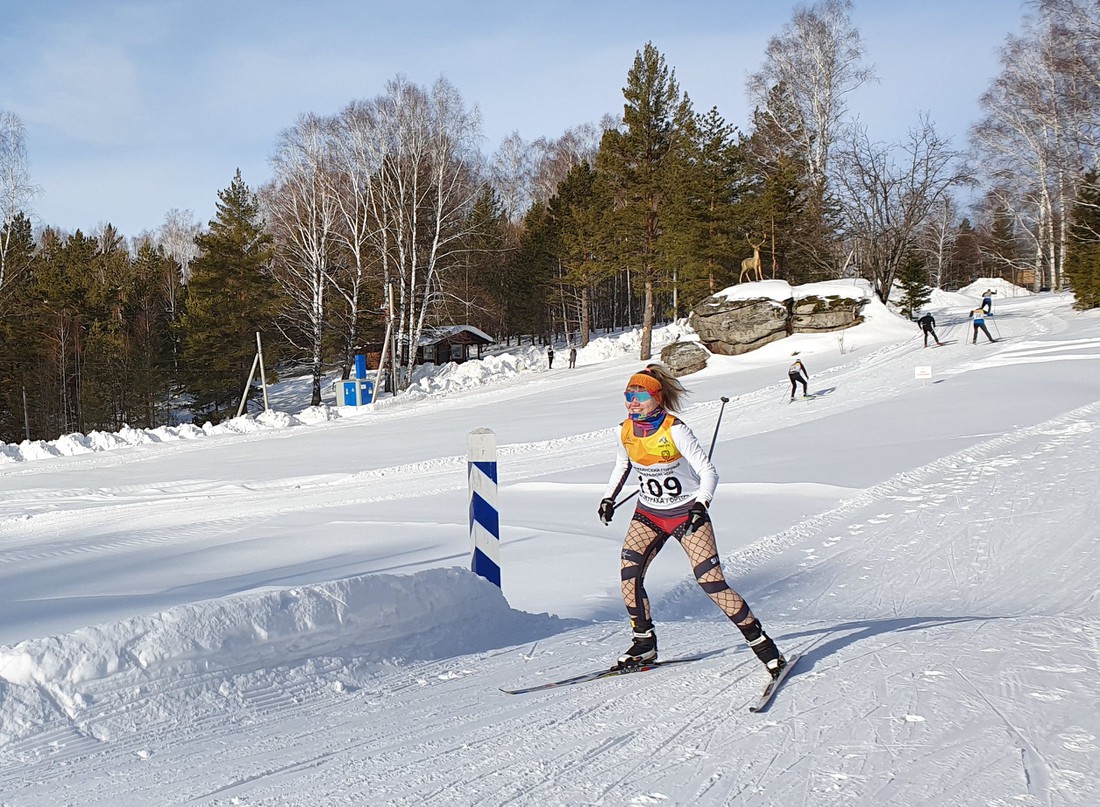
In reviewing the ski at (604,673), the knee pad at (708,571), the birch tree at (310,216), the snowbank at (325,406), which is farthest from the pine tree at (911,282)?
the knee pad at (708,571)

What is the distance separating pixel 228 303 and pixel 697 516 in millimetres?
37804

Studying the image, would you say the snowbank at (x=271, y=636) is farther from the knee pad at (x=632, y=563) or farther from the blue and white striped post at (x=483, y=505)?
the knee pad at (x=632, y=563)

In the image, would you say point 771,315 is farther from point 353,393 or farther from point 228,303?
point 228,303

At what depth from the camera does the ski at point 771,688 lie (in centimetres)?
379

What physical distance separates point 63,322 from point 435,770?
43.6 m

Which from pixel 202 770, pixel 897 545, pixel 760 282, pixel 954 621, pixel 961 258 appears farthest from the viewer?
pixel 961 258

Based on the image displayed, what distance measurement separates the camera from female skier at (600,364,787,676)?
13.8ft

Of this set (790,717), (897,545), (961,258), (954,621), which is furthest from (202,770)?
(961,258)

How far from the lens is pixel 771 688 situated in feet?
13.1

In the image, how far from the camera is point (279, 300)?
3838 centimetres

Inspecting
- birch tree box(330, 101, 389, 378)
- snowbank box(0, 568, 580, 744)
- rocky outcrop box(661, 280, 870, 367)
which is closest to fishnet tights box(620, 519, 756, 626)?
snowbank box(0, 568, 580, 744)

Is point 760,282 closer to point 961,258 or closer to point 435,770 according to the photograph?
point 435,770

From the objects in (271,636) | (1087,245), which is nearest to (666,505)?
(271,636)

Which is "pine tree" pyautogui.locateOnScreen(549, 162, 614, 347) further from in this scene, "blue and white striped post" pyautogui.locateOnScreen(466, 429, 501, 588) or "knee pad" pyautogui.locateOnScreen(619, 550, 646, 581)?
"knee pad" pyautogui.locateOnScreen(619, 550, 646, 581)
